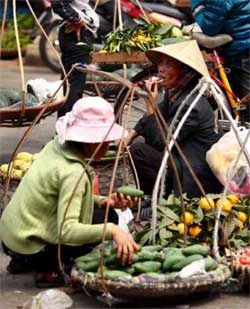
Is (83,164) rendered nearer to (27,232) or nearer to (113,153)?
(27,232)

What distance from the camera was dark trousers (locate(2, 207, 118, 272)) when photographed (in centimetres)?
480

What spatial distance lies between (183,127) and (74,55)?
2024 mm

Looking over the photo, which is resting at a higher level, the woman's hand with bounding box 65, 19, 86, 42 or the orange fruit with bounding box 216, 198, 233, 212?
the woman's hand with bounding box 65, 19, 86, 42

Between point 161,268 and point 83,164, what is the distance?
57 centimetres

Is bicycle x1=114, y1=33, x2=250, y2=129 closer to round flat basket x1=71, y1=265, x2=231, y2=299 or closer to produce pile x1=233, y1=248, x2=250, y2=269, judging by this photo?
produce pile x1=233, y1=248, x2=250, y2=269

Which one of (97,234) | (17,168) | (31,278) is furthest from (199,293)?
(17,168)

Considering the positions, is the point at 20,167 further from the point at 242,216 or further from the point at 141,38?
the point at 242,216

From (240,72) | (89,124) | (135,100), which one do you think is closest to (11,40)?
(135,100)

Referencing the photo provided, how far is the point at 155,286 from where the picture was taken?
4.41 meters

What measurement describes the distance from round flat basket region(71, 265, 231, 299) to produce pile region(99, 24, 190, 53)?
2.52m

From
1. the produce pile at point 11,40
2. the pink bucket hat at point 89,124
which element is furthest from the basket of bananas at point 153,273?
Result: the produce pile at point 11,40

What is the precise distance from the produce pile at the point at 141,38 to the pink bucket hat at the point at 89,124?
214cm

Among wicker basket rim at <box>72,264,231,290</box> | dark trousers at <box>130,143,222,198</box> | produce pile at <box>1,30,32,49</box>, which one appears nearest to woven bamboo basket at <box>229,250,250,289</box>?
wicker basket rim at <box>72,264,231,290</box>

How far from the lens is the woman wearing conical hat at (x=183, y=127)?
555 cm
